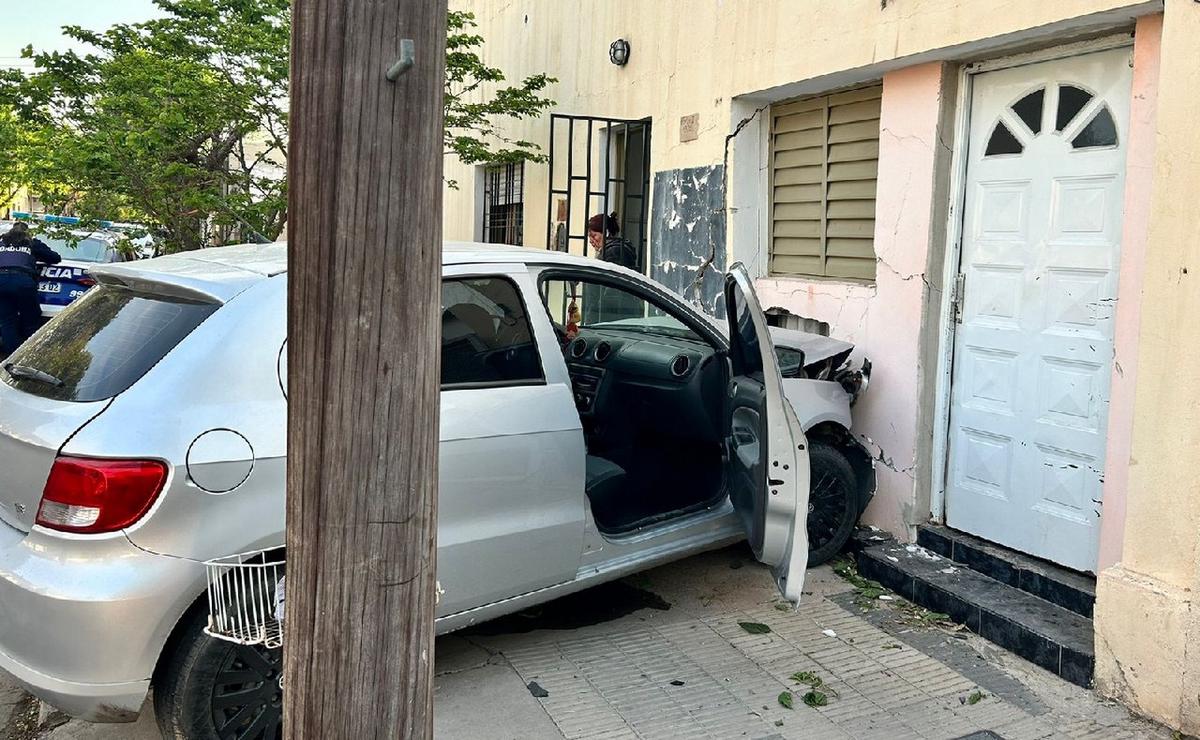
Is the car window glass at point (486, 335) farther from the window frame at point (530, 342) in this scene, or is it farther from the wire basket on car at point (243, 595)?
the wire basket on car at point (243, 595)

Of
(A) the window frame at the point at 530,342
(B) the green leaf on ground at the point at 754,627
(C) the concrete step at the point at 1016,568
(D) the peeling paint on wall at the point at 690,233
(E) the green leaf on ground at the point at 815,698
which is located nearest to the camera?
(A) the window frame at the point at 530,342

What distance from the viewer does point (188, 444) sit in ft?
10.2

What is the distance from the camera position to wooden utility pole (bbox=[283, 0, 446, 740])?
1.65 metres

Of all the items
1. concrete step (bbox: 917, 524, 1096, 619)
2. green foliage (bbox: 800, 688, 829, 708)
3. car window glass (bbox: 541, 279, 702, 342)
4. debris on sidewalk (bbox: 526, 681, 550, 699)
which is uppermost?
car window glass (bbox: 541, 279, 702, 342)

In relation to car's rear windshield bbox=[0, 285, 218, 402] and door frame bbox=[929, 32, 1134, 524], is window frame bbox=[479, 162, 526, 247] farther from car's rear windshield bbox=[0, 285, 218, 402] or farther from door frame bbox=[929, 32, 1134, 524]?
car's rear windshield bbox=[0, 285, 218, 402]

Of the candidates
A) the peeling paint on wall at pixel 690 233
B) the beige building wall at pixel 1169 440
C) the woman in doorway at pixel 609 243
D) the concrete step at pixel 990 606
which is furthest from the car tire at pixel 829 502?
the woman in doorway at pixel 609 243

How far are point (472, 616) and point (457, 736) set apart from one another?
0.43 meters

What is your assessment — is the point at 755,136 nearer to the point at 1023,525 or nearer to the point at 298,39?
the point at 1023,525

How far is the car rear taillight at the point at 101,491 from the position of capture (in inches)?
119

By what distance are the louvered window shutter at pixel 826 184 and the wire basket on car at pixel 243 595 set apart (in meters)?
3.88

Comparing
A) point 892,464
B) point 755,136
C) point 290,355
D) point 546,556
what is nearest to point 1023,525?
point 892,464

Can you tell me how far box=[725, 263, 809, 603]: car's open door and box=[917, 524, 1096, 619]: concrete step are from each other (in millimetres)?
1376

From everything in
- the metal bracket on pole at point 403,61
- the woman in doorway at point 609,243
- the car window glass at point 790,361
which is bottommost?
the car window glass at point 790,361

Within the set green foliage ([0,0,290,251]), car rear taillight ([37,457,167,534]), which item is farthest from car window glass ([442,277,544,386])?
green foliage ([0,0,290,251])
